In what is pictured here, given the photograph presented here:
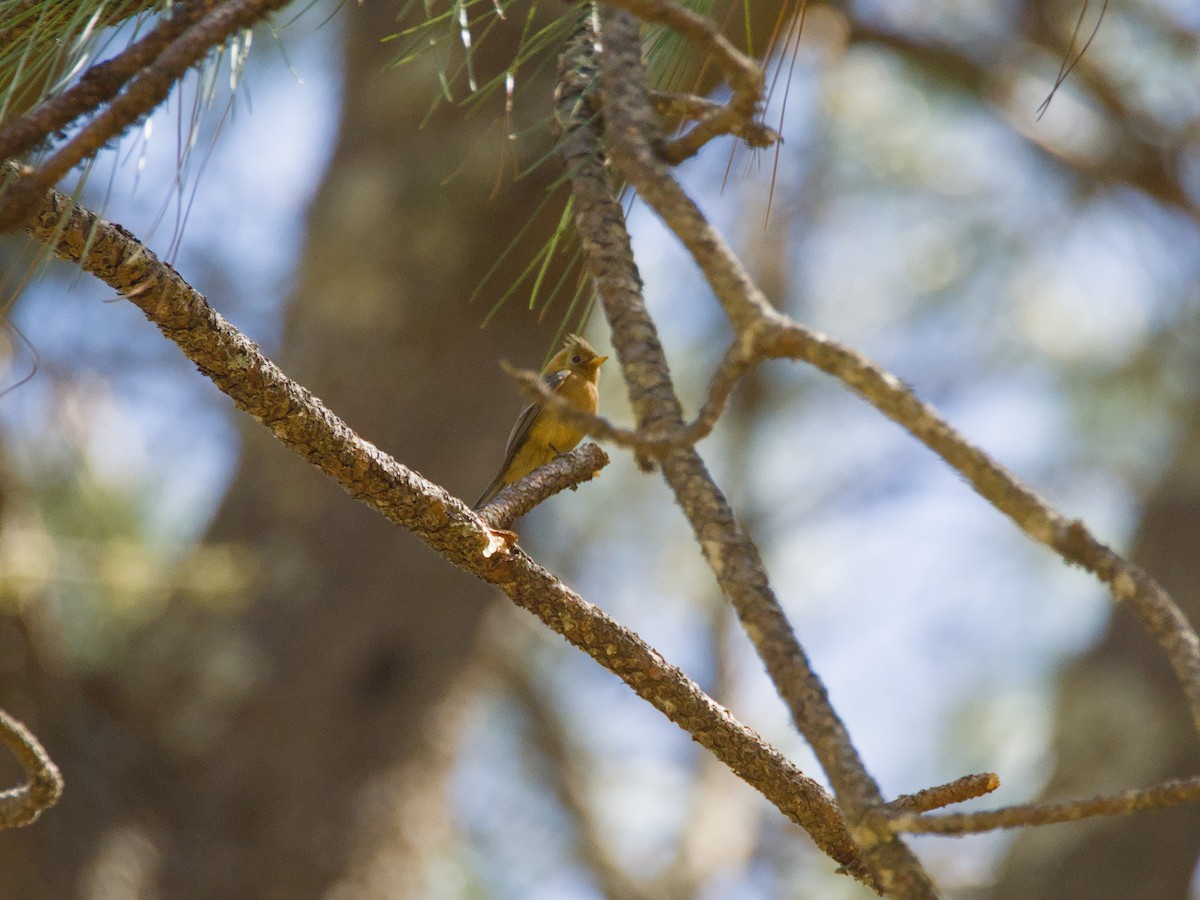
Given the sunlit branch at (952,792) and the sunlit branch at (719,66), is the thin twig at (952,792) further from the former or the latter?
the sunlit branch at (719,66)

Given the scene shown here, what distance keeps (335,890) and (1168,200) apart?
4.70m

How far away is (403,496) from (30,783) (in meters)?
0.75

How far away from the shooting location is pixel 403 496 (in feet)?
4.70

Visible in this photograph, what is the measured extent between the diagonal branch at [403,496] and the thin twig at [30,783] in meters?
0.61

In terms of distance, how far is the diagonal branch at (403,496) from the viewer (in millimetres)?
1234

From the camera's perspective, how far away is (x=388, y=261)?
16.3 feet

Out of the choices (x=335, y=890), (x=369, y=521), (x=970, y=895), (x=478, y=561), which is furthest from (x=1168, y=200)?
(x=478, y=561)

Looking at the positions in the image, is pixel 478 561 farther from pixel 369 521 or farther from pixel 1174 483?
pixel 1174 483

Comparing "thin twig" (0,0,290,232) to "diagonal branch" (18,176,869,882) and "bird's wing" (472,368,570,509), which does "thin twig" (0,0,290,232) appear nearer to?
"diagonal branch" (18,176,869,882)

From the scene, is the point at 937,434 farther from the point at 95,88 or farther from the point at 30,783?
the point at 30,783

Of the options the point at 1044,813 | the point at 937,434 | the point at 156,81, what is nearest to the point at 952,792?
the point at 1044,813

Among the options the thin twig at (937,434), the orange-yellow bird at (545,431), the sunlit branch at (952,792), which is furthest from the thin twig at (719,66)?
the orange-yellow bird at (545,431)

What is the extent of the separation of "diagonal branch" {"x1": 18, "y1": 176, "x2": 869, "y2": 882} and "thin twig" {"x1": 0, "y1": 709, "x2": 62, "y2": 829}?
2.00 feet

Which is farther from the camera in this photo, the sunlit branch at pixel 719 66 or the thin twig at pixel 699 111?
the thin twig at pixel 699 111
